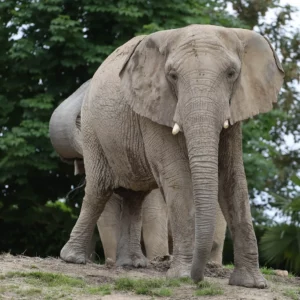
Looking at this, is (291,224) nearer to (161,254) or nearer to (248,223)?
(161,254)

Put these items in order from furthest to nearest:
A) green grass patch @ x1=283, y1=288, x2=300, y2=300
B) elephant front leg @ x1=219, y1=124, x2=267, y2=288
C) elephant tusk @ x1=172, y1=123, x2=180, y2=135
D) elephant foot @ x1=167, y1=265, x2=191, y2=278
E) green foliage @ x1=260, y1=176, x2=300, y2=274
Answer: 1. green foliage @ x1=260, y1=176, x2=300, y2=274
2. elephant front leg @ x1=219, y1=124, x2=267, y2=288
3. elephant foot @ x1=167, y1=265, x2=191, y2=278
4. elephant tusk @ x1=172, y1=123, x2=180, y2=135
5. green grass patch @ x1=283, y1=288, x2=300, y2=300

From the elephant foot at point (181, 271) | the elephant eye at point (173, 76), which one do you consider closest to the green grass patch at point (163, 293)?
the elephant foot at point (181, 271)

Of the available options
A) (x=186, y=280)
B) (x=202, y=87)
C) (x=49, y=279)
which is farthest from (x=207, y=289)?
(x=202, y=87)

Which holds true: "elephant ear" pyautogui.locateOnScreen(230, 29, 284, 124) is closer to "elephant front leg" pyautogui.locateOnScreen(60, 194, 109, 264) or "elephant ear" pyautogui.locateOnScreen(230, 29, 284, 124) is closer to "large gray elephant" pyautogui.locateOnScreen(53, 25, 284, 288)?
"large gray elephant" pyautogui.locateOnScreen(53, 25, 284, 288)

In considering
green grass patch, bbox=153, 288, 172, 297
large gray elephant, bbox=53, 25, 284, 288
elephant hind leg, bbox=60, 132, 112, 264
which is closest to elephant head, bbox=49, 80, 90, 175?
elephant hind leg, bbox=60, 132, 112, 264

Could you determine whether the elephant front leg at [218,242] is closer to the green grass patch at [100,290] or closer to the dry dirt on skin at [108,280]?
the dry dirt on skin at [108,280]

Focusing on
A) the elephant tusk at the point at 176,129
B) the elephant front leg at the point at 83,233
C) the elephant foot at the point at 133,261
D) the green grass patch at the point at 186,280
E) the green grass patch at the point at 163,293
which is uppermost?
the elephant tusk at the point at 176,129

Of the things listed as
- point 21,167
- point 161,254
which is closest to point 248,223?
point 161,254

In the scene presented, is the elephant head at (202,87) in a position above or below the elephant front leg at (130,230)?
above

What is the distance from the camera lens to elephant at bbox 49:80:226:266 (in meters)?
13.8

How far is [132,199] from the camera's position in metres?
12.7

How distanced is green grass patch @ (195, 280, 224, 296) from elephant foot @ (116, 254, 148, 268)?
2554 mm

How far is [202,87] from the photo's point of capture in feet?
31.9

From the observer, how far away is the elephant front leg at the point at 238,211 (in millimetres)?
10305
